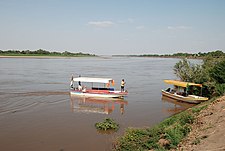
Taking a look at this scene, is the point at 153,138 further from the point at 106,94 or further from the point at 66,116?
the point at 106,94

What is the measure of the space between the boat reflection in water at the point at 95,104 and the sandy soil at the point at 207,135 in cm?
1047

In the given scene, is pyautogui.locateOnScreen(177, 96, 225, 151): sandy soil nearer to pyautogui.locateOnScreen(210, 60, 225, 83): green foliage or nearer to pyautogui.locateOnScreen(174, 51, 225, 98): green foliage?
pyautogui.locateOnScreen(174, 51, 225, 98): green foliage

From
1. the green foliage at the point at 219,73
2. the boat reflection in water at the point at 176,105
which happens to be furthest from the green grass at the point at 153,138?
the green foliage at the point at 219,73

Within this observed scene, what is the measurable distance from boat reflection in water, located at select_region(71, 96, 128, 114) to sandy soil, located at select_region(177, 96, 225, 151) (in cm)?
1047

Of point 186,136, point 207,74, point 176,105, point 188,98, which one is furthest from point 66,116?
point 207,74

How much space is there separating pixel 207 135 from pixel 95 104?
50.5ft

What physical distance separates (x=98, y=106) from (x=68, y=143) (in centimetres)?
940

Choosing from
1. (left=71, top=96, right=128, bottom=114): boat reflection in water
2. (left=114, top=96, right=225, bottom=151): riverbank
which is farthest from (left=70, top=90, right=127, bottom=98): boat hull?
(left=114, top=96, right=225, bottom=151): riverbank

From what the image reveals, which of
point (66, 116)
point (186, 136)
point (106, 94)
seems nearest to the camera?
point (186, 136)

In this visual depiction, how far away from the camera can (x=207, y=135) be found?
796 cm

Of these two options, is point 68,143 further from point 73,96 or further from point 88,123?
point 73,96

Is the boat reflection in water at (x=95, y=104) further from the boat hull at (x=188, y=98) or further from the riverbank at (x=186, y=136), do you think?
the riverbank at (x=186, y=136)

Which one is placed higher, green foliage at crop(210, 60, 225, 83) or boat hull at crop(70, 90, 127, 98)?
green foliage at crop(210, 60, 225, 83)

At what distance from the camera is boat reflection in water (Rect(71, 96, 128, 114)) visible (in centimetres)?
2029
